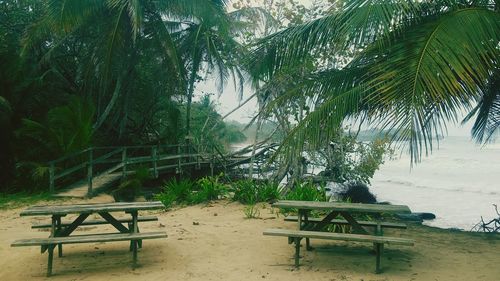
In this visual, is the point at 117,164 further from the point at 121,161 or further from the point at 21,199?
the point at 21,199

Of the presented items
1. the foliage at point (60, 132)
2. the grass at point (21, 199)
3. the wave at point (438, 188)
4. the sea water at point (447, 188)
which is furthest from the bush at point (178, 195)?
the wave at point (438, 188)

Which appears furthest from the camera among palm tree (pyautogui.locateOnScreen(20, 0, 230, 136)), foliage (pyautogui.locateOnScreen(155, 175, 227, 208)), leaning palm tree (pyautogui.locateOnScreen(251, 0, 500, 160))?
palm tree (pyautogui.locateOnScreen(20, 0, 230, 136))

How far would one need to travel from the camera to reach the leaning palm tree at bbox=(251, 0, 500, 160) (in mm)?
4034

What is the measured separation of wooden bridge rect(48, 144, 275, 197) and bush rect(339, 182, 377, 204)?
3730 mm

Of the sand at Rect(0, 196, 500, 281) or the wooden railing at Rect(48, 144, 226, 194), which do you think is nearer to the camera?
the sand at Rect(0, 196, 500, 281)

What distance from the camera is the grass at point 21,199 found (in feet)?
31.4

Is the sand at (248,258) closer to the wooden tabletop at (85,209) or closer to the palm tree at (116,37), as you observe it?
the wooden tabletop at (85,209)

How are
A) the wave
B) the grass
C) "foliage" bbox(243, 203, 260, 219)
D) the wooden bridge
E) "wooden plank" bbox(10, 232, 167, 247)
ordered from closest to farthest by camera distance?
"wooden plank" bbox(10, 232, 167, 247)
"foliage" bbox(243, 203, 260, 219)
the grass
the wooden bridge
the wave

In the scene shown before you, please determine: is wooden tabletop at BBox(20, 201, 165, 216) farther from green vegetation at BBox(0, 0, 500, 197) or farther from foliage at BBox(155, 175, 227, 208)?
foliage at BBox(155, 175, 227, 208)

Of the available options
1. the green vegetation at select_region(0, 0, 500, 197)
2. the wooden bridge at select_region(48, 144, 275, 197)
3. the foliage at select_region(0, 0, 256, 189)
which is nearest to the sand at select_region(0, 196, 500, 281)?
the green vegetation at select_region(0, 0, 500, 197)

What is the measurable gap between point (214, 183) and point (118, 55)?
6388mm

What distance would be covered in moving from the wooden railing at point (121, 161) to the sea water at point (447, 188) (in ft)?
27.1

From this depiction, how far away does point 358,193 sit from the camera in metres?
15.0

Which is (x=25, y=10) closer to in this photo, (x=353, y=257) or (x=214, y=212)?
(x=214, y=212)
